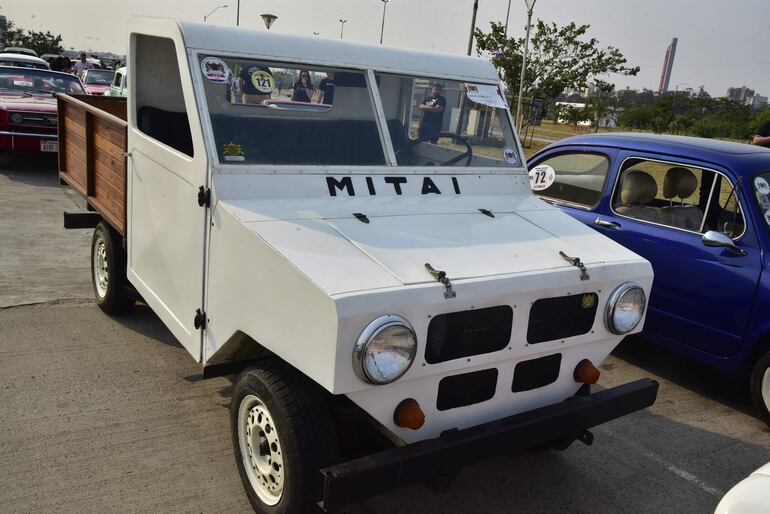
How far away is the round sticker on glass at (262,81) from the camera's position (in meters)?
3.61

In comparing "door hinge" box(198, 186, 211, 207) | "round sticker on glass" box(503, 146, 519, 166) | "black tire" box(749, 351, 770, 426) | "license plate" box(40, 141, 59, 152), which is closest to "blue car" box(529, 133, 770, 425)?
"black tire" box(749, 351, 770, 426)

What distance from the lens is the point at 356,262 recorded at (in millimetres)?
2740

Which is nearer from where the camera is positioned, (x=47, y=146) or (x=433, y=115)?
(x=433, y=115)

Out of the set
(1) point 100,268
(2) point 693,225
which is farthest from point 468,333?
(1) point 100,268

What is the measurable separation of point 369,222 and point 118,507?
170 centimetres

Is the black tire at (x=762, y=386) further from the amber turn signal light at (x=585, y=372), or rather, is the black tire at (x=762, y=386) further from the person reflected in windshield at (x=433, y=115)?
the person reflected in windshield at (x=433, y=115)

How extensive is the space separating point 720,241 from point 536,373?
2.07m

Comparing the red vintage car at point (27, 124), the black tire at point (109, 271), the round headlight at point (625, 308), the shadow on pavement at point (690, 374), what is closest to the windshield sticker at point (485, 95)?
the round headlight at point (625, 308)

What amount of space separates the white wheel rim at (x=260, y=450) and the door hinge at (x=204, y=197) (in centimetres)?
92

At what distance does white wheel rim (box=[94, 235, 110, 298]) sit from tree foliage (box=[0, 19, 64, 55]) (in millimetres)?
42233

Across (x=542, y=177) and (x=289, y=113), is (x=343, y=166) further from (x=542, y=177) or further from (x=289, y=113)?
(x=542, y=177)

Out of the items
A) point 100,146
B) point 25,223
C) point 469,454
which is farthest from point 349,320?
point 25,223

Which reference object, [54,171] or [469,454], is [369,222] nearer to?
[469,454]

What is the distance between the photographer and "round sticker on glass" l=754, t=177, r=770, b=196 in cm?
468
